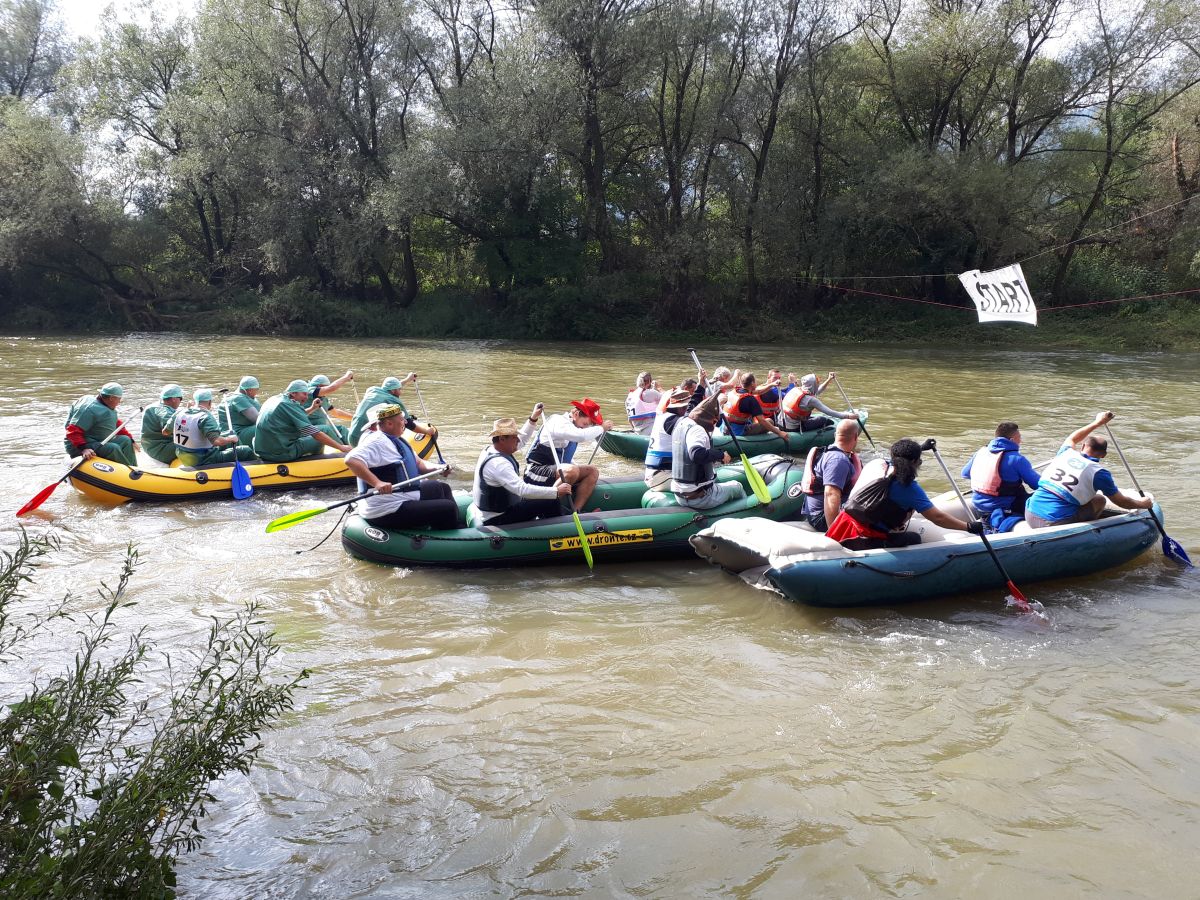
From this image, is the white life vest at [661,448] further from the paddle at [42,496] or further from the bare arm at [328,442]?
the paddle at [42,496]

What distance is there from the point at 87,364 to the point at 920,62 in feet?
74.0

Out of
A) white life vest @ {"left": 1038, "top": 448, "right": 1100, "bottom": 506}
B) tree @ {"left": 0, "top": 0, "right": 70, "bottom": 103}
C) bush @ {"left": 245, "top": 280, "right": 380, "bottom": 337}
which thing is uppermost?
tree @ {"left": 0, "top": 0, "right": 70, "bottom": 103}

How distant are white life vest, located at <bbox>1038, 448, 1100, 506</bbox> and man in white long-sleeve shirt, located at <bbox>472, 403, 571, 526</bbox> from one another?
362 cm

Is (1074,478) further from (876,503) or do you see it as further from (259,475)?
(259,475)

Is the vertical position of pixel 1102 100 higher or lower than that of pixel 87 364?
higher

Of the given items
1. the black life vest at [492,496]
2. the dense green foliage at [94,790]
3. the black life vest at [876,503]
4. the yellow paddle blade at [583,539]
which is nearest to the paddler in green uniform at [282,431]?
the black life vest at [492,496]

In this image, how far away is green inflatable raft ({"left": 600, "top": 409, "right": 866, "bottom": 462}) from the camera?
10.4 metres

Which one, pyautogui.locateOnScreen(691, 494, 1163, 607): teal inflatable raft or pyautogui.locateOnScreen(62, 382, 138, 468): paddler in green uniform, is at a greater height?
pyautogui.locateOnScreen(62, 382, 138, 468): paddler in green uniform

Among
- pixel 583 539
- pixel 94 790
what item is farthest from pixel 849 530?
pixel 94 790

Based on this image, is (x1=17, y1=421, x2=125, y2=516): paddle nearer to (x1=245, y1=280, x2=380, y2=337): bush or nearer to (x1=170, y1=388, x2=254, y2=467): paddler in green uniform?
(x1=170, y1=388, x2=254, y2=467): paddler in green uniform

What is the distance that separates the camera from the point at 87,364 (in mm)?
20062

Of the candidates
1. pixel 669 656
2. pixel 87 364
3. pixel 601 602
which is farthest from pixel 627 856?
pixel 87 364

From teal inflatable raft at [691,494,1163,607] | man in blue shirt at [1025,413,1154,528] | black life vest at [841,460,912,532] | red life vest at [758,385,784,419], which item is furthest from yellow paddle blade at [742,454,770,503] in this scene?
red life vest at [758,385,784,419]

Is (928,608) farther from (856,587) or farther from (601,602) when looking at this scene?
(601,602)
